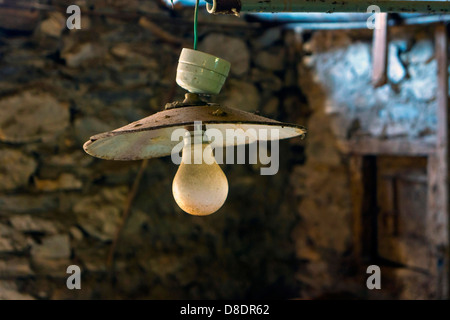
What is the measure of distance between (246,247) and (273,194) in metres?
0.39

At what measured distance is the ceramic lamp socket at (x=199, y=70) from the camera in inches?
30.9

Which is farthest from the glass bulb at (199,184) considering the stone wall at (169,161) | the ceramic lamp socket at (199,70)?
the stone wall at (169,161)

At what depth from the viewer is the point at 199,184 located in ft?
2.60

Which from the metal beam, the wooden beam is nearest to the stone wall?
the wooden beam

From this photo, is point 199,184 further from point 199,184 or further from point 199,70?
point 199,70

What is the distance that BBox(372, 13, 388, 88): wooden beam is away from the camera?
6.64ft

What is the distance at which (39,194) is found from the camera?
2.05 meters

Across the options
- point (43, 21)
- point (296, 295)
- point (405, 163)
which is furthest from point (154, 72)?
point (296, 295)

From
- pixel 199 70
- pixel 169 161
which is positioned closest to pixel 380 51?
pixel 169 161

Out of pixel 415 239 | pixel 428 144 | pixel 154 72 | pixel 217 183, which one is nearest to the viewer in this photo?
pixel 217 183

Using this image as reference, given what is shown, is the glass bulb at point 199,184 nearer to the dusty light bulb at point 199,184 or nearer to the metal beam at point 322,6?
the dusty light bulb at point 199,184

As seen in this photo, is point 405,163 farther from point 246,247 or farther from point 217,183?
point 217,183

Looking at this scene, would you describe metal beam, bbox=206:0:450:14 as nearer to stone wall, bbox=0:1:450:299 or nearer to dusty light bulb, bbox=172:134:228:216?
dusty light bulb, bbox=172:134:228:216

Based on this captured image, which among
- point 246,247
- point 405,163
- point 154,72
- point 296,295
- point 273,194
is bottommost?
point 296,295
